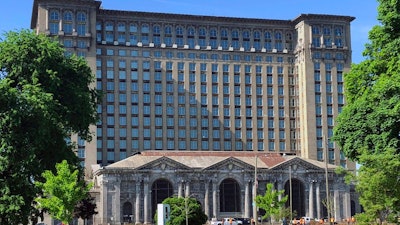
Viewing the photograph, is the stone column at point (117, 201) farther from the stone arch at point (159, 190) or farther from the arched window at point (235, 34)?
the arched window at point (235, 34)

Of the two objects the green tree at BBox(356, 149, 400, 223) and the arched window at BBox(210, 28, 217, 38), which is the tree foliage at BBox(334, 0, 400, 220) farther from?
the arched window at BBox(210, 28, 217, 38)

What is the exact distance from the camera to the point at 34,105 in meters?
59.8

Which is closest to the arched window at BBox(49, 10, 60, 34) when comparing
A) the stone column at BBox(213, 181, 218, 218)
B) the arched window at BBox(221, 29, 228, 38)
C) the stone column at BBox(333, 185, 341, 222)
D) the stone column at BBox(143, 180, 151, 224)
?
the arched window at BBox(221, 29, 228, 38)

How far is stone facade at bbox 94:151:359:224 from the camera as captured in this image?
135 meters

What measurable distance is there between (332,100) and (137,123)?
48.4 meters

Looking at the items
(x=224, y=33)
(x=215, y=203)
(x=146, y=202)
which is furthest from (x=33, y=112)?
(x=224, y=33)

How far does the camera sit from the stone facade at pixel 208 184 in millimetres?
134750

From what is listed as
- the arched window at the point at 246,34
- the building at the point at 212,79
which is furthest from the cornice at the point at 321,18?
the arched window at the point at 246,34

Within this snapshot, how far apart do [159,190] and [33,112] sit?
79.3 metres

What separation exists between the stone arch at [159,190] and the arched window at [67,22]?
44.2 meters

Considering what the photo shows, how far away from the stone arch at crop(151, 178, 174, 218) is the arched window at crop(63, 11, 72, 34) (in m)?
44.2

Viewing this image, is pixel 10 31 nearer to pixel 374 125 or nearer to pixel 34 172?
pixel 34 172

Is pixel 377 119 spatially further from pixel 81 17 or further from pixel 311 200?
pixel 81 17

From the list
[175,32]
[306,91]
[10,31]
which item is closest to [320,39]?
[306,91]
